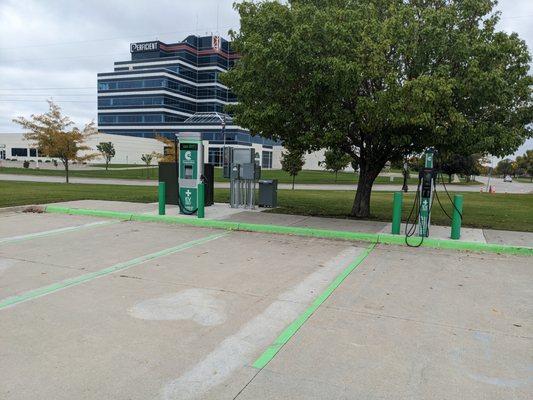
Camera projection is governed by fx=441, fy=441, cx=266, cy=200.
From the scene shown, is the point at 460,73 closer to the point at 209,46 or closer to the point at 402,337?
the point at 402,337

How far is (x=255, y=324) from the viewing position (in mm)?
4680

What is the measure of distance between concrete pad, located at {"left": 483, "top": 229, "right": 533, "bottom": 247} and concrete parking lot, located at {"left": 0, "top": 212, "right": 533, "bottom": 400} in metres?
0.99

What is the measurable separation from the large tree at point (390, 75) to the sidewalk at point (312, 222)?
77.9 inches

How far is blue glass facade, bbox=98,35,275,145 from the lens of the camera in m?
97.2

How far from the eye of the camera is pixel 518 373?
3.74 m

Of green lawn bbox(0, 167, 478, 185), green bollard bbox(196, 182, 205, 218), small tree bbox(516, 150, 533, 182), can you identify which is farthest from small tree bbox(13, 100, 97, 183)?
small tree bbox(516, 150, 533, 182)

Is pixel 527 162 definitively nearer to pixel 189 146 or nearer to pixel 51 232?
pixel 189 146

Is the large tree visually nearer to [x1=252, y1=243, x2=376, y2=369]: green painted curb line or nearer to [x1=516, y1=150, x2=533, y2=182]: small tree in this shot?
[x1=252, y1=243, x2=376, y2=369]: green painted curb line

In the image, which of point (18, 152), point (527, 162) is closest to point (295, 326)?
point (18, 152)

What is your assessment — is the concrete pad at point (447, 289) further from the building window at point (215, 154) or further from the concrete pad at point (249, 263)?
the building window at point (215, 154)

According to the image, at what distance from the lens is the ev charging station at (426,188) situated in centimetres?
915

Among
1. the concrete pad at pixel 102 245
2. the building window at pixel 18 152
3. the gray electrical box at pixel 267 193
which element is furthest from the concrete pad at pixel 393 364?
the building window at pixel 18 152

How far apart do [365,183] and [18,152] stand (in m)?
86.6

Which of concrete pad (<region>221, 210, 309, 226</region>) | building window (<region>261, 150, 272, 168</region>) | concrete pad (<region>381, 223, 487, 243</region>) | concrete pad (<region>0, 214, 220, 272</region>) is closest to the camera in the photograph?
concrete pad (<region>0, 214, 220, 272</region>)
